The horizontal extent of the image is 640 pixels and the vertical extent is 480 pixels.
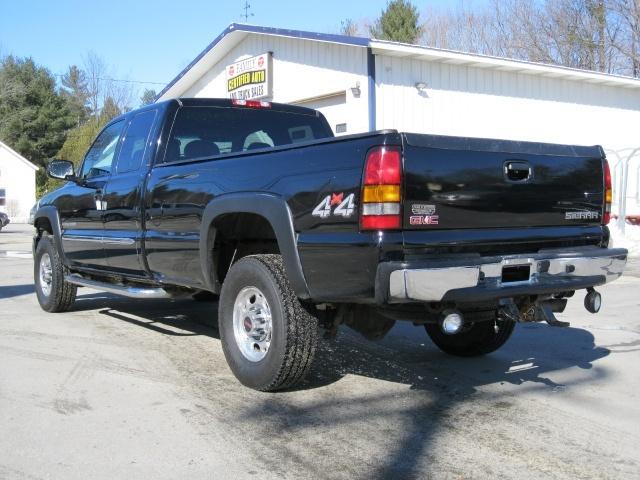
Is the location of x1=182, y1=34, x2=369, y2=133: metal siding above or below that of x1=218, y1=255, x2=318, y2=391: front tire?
above

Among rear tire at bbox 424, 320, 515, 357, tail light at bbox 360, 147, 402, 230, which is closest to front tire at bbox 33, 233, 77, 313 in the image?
rear tire at bbox 424, 320, 515, 357

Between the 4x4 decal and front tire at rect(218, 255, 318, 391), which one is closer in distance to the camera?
the 4x4 decal

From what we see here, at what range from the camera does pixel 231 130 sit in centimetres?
608

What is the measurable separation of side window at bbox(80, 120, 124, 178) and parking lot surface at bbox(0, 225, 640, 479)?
1570mm

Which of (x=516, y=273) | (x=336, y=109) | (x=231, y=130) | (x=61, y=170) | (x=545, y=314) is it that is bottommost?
(x=545, y=314)

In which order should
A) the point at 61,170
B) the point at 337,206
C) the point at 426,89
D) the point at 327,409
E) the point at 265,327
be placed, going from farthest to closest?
the point at 426,89 < the point at 61,170 < the point at 265,327 < the point at 327,409 < the point at 337,206

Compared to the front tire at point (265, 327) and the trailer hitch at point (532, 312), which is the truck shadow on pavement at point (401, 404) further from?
the trailer hitch at point (532, 312)

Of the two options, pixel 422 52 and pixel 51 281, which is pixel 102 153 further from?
pixel 422 52

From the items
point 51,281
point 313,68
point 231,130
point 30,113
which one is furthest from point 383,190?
point 30,113

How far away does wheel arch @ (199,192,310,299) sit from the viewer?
4082 mm

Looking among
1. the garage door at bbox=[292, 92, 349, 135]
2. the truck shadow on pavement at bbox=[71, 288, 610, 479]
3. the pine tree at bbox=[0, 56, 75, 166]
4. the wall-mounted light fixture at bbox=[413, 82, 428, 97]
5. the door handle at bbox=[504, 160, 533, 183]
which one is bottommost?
the truck shadow on pavement at bbox=[71, 288, 610, 479]

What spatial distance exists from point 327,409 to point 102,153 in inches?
151

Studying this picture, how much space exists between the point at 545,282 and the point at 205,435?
86.0 inches

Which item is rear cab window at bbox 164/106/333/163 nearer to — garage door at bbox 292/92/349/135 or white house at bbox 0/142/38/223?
garage door at bbox 292/92/349/135
